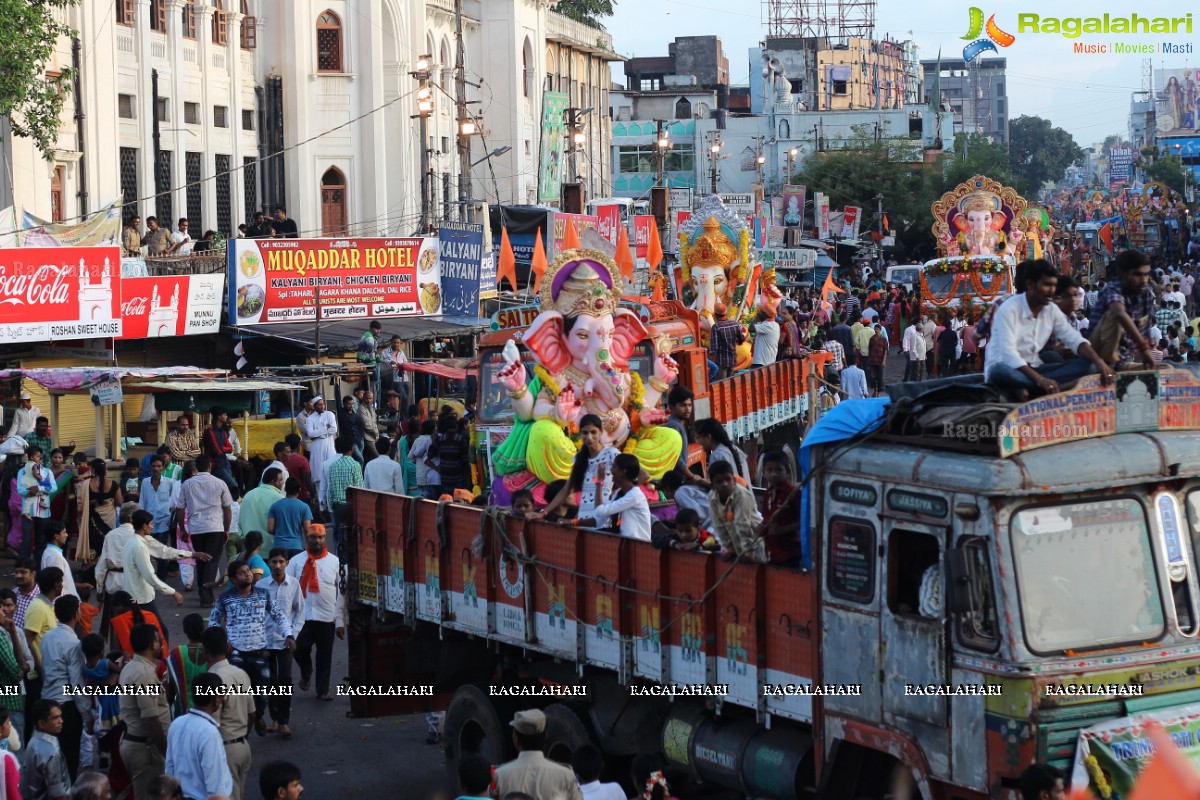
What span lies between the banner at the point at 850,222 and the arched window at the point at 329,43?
21640 mm

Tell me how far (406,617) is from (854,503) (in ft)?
13.0

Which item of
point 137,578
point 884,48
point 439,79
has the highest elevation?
point 884,48

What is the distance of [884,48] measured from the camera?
129625 mm

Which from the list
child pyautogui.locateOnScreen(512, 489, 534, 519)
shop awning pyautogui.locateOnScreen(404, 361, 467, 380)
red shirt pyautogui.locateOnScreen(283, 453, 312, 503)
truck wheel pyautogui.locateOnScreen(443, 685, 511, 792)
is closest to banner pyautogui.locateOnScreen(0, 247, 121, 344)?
shop awning pyautogui.locateOnScreen(404, 361, 467, 380)

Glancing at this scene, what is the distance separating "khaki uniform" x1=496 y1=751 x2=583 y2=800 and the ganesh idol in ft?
17.5

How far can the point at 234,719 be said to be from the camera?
9.16m

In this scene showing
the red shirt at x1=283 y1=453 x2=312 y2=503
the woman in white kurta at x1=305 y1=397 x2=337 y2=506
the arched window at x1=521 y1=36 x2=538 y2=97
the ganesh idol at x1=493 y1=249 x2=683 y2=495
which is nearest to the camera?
the ganesh idol at x1=493 y1=249 x2=683 y2=495

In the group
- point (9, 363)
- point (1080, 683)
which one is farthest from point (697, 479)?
point (9, 363)

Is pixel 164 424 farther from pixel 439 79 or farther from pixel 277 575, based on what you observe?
pixel 439 79

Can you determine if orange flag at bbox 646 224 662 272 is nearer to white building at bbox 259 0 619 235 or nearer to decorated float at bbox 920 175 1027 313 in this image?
white building at bbox 259 0 619 235

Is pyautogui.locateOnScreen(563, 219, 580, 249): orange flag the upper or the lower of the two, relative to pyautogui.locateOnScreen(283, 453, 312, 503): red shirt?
upper

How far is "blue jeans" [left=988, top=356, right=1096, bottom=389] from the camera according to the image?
24.9 feet

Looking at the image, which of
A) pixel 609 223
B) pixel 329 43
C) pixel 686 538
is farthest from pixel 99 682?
pixel 329 43

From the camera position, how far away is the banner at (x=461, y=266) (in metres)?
27.8
